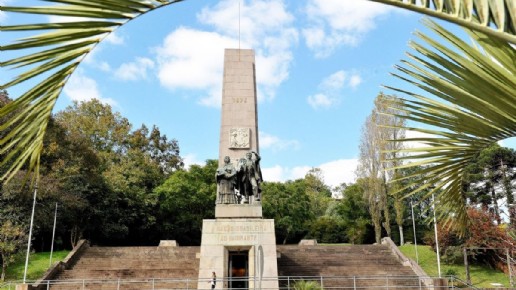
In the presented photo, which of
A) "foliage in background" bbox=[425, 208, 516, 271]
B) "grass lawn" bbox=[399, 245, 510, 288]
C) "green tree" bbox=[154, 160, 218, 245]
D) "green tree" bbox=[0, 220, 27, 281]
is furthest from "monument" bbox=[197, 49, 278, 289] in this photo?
"green tree" bbox=[154, 160, 218, 245]

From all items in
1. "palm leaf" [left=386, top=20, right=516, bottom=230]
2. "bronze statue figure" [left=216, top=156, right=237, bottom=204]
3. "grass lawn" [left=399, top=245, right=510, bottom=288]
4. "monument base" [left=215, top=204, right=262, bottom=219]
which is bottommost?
"grass lawn" [left=399, top=245, right=510, bottom=288]

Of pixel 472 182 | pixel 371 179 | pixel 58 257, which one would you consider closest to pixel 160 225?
pixel 58 257

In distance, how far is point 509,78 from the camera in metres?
1.85

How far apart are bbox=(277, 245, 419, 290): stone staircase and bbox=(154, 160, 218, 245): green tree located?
35.0ft

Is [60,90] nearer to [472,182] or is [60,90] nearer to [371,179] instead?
[371,179]

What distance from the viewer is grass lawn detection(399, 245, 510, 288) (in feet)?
75.4

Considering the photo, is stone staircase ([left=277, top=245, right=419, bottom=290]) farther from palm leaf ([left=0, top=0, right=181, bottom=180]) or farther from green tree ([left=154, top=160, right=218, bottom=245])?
palm leaf ([left=0, top=0, right=181, bottom=180])

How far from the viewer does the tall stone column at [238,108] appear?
19312mm

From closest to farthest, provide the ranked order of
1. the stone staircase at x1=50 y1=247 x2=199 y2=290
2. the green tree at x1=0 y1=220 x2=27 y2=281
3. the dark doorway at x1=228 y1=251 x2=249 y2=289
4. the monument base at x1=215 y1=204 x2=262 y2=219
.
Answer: the dark doorway at x1=228 y1=251 x2=249 y2=289, the monument base at x1=215 y1=204 x2=262 y2=219, the stone staircase at x1=50 y1=247 x2=199 y2=290, the green tree at x1=0 y1=220 x2=27 y2=281

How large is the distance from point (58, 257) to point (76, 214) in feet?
12.6

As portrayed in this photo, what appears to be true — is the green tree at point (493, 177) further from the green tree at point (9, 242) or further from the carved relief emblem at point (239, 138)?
the green tree at point (9, 242)

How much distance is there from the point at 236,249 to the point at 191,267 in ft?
16.1

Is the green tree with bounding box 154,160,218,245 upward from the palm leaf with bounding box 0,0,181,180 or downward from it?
upward

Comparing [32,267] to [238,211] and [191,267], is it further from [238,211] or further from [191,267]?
[238,211]
